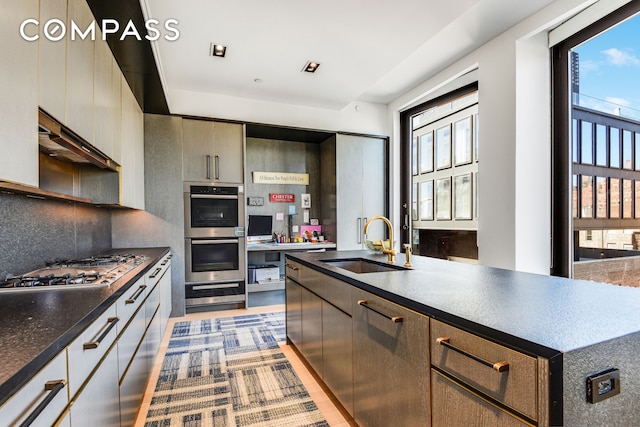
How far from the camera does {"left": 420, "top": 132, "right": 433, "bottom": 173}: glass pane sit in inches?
175

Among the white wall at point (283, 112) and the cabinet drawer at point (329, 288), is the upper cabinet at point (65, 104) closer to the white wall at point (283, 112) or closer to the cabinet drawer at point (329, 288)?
the white wall at point (283, 112)

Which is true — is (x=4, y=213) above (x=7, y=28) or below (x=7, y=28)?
below

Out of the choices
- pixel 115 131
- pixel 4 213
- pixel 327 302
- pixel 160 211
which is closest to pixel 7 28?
pixel 4 213

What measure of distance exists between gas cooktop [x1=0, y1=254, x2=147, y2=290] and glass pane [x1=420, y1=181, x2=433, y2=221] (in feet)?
11.7

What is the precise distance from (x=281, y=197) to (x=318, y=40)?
92.7 inches

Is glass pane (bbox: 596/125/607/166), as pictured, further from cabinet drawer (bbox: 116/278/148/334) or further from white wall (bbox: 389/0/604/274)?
cabinet drawer (bbox: 116/278/148/334)

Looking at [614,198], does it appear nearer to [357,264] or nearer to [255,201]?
[357,264]

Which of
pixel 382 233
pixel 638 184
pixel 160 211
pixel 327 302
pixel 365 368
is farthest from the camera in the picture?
pixel 382 233

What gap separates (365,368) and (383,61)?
117 inches

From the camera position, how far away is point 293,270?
2.79 m

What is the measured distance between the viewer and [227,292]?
4.07m

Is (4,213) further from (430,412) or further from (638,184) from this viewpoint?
(638,184)

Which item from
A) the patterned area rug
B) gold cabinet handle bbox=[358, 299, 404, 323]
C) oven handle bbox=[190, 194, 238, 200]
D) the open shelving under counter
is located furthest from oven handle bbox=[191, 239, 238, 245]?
gold cabinet handle bbox=[358, 299, 404, 323]

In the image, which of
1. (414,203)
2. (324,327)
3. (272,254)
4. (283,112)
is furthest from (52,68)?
(414,203)
